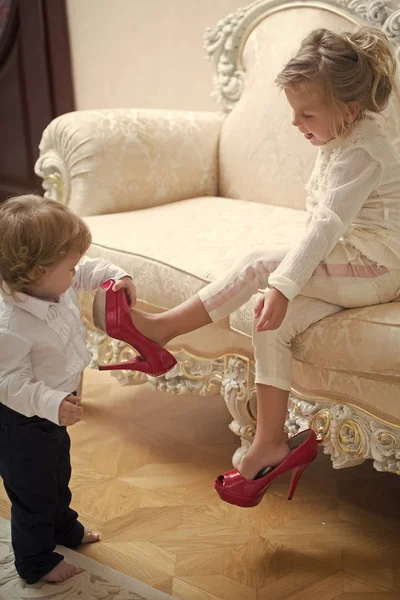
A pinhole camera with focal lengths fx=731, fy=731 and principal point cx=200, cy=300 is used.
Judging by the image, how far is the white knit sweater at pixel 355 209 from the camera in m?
1.38

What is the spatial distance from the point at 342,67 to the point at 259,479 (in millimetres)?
804

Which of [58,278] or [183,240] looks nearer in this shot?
[58,278]

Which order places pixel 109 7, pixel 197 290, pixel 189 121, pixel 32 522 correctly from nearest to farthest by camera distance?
pixel 32 522 → pixel 197 290 → pixel 189 121 → pixel 109 7

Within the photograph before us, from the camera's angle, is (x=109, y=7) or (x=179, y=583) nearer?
(x=179, y=583)

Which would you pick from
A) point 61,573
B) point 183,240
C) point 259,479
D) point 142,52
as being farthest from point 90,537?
point 142,52

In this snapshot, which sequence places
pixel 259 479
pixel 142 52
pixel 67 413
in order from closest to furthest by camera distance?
1. pixel 67 413
2. pixel 259 479
3. pixel 142 52

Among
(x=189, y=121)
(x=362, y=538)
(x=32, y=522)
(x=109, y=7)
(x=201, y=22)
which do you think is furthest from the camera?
(x=109, y=7)

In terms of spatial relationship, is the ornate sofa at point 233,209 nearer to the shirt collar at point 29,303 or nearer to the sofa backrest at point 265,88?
the sofa backrest at point 265,88

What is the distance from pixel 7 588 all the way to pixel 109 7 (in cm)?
268

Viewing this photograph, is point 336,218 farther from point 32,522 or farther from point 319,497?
point 32,522

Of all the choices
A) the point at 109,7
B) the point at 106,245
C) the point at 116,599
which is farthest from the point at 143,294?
the point at 109,7

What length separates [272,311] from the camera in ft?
4.47

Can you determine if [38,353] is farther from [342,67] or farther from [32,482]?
[342,67]

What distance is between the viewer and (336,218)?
1.38 meters
